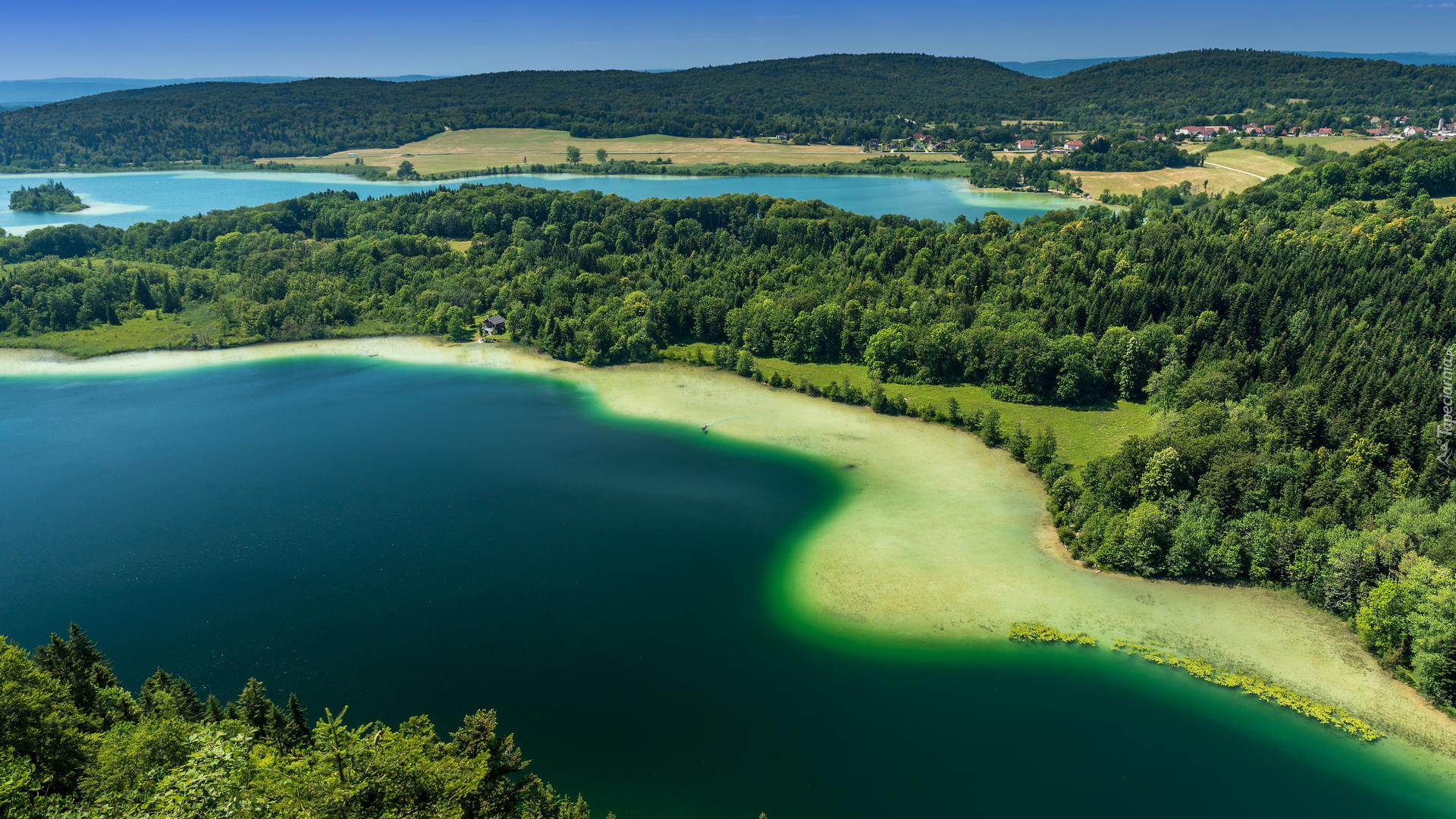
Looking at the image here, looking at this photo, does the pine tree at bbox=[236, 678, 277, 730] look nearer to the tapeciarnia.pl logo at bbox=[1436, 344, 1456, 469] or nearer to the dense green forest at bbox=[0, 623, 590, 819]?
the dense green forest at bbox=[0, 623, 590, 819]

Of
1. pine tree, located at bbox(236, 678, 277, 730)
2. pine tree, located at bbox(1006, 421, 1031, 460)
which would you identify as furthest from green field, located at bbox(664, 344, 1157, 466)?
pine tree, located at bbox(236, 678, 277, 730)

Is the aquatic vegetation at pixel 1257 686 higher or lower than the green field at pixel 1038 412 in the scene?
lower

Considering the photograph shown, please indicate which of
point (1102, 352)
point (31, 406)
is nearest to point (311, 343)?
point (31, 406)

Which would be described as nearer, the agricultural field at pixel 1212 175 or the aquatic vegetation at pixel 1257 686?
the aquatic vegetation at pixel 1257 686

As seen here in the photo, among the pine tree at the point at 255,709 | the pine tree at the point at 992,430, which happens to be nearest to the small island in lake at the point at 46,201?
the pine tree at the point at 255,709

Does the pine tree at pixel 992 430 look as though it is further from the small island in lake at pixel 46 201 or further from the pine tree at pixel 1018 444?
Answer: the small island in lake at pixel 46 201

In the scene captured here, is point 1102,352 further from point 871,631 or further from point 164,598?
point 164,598

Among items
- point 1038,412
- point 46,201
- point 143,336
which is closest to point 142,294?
point 143,336
